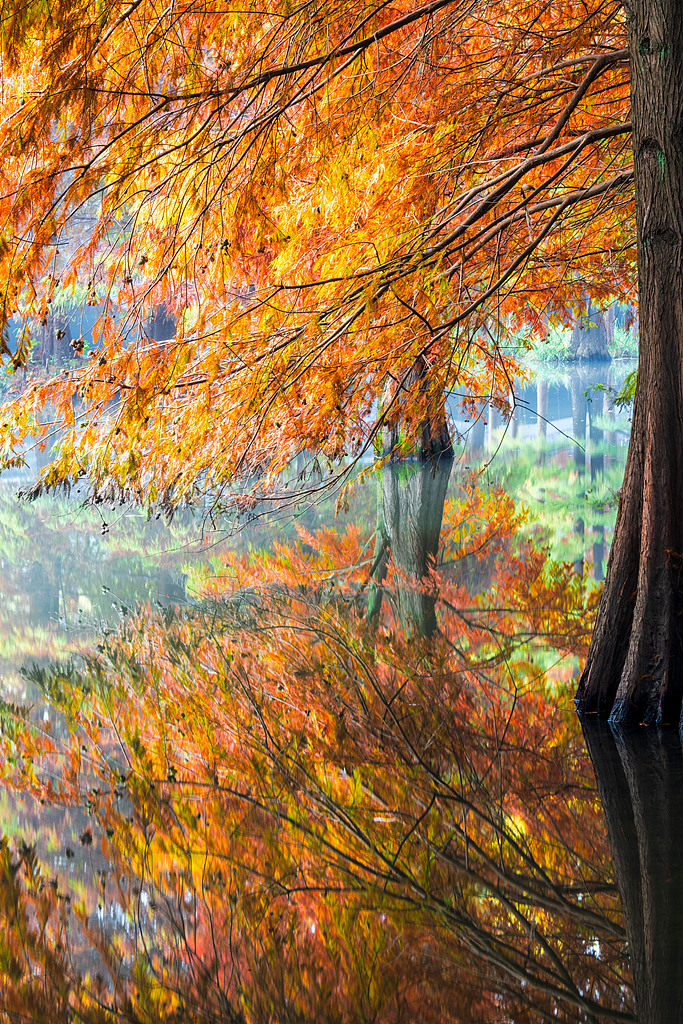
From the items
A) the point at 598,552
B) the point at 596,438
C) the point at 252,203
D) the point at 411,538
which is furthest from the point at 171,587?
the point at 596,438

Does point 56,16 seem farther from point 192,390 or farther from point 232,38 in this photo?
point 192,390

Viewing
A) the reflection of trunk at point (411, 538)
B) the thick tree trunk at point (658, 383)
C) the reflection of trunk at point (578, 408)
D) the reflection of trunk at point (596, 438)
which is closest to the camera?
the thick tree trunk at point (658, 383)

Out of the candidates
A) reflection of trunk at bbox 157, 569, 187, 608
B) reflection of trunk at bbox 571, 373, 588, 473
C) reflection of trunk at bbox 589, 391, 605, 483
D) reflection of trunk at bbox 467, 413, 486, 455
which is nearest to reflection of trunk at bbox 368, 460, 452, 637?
reflection of trunk at bbox 157, 569, 187, 608

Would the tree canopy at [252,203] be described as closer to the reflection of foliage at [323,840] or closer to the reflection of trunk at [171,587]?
the reflection of foliage at [323,840]

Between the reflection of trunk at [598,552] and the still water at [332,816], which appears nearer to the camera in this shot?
the still water at [332,816]

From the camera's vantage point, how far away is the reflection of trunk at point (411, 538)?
634cm

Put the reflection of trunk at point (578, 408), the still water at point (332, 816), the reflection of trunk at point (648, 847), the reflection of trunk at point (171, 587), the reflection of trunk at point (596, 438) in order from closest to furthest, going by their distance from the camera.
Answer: the reflection of trunk at point (648, 847)
the still water at point (332, 816)
the reflection of trunk at point (171, 587)
the reflection of trunk at point (596, 438)
the reflection of trunk at point (578, 408)

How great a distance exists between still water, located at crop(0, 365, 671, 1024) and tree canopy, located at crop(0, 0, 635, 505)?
737mm

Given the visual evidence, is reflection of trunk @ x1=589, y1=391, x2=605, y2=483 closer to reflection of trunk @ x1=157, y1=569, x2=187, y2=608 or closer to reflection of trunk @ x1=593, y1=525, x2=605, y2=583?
reflection of trunk @ x1=593, y1=525, x2=605, y2=583

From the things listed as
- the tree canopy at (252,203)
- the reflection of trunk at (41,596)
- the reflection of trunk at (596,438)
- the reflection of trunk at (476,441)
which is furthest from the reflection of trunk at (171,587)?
the reflection of trunk at (476,441)

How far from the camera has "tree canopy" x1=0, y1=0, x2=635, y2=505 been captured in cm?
378

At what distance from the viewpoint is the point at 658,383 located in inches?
151

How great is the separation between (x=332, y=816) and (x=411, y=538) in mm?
6298

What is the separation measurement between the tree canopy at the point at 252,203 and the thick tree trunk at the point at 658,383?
432 millimetres
